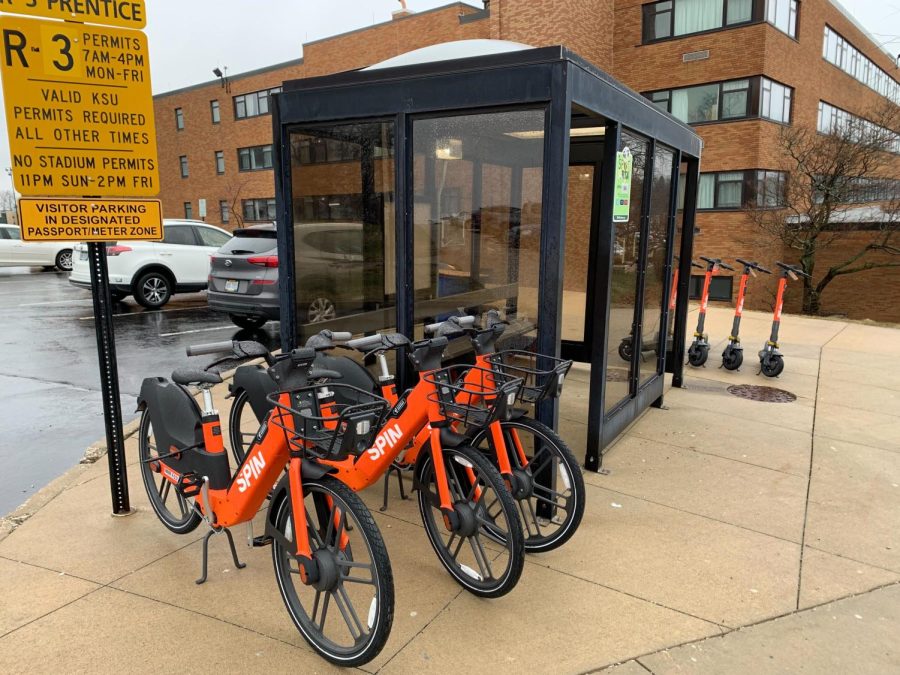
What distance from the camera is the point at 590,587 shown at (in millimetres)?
3240

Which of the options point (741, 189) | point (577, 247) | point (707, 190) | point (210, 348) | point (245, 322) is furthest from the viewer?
point (707, 190)

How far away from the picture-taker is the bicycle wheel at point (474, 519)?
9.39 ft

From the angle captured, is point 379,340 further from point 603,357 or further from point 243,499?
point 603,357

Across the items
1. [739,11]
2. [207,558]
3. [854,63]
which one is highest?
[854,63]

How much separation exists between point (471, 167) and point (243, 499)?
8.99 feet

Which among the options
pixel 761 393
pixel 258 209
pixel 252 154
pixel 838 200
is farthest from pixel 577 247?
pixel 252 154

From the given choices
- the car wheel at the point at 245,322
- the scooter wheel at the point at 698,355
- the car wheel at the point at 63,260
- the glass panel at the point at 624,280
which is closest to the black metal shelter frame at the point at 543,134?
the glass panel at the point at 624,280

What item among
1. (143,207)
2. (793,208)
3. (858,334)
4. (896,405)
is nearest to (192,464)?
(143,207)

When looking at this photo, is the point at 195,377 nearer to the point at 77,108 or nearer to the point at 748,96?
the point at 77,108

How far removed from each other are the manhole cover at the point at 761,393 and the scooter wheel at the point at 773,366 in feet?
1.41

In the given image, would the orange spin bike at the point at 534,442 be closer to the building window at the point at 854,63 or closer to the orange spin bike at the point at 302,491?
the orange spin bike at the point at 302,491

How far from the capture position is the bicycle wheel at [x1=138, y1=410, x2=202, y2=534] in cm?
364

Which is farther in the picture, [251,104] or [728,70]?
[251,104]

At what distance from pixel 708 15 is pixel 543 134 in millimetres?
21833
